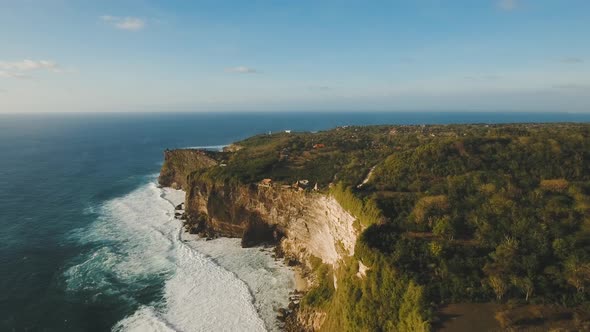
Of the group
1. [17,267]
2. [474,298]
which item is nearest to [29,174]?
[17,267]

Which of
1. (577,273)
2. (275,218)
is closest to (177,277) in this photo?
(275,218)

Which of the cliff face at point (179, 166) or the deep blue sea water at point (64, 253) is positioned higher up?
the cliff face at point (179, 166)

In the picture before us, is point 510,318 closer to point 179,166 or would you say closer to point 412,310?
point 412,310

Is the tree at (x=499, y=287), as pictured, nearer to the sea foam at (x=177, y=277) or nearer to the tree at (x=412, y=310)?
the tree at (x=412, y=310)

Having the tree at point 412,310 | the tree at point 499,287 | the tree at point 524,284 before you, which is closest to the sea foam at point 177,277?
the tree at point 412,310

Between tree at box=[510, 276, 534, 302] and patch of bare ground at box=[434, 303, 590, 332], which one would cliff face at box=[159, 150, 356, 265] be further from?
tree at box=[510, 276, 534, 302]

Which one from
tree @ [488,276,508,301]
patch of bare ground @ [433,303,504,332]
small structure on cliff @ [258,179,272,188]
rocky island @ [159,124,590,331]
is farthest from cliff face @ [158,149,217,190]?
tree @ [488,276,508,301]

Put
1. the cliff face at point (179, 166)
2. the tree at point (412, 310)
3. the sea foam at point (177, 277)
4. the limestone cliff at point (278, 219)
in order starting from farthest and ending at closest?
the cliff face at point (179, 166) → the limestone cliff at point (278, 219) → the sea foam at point (177, 277) → the tree at point (412, 310)
